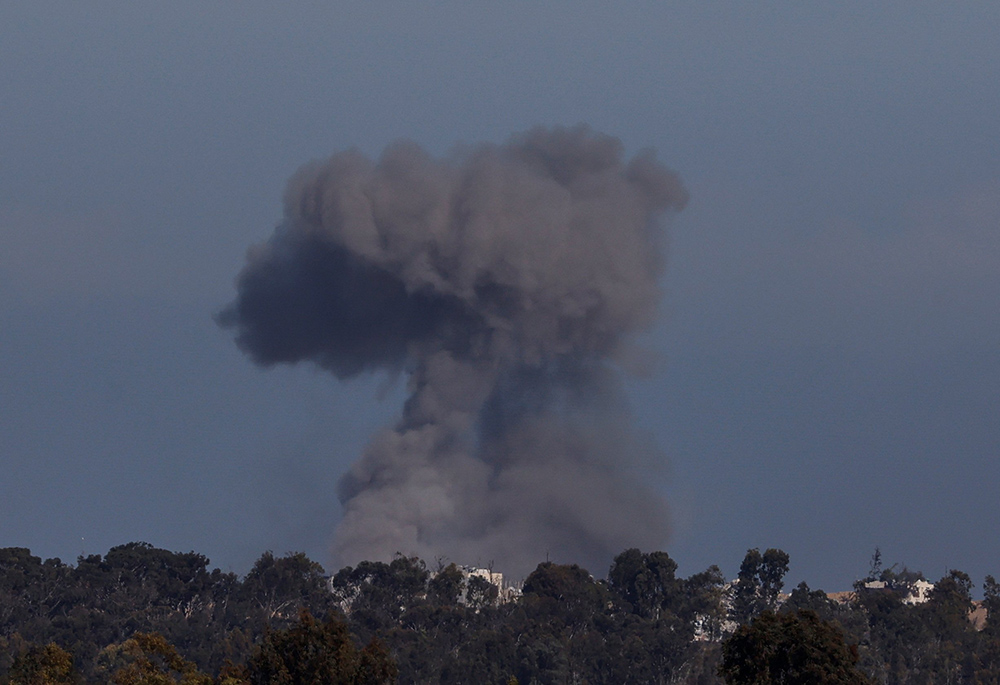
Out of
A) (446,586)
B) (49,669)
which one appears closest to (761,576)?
(446,586)


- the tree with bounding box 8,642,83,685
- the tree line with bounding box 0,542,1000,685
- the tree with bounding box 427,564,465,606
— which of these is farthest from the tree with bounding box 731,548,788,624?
the tree with bounding box 8,642,83,685

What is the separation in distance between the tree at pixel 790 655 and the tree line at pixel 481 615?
39895 mm

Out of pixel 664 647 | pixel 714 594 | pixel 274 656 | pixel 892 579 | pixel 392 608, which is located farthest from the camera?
pixel 892 579

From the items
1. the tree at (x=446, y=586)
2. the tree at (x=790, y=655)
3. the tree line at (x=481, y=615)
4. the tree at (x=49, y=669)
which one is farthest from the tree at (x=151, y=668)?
the tree at (x=446, y=586)

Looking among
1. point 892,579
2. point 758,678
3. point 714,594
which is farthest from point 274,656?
point 892,579

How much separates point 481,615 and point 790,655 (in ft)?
220

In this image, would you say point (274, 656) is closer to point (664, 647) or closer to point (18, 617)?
point (664, 647)

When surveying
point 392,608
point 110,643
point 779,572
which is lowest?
point 110,643

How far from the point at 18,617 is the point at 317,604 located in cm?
1861

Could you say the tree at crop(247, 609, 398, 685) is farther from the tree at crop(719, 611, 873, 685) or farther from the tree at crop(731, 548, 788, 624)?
the tree at crop(731, 548, 788, 624)

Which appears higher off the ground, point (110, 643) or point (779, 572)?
point (779, 572)

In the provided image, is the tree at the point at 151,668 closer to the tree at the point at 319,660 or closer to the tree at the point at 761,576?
the tree at the point at 319,660

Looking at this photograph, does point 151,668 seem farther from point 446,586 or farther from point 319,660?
point 446,586

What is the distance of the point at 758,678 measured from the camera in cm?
4031
